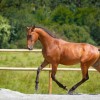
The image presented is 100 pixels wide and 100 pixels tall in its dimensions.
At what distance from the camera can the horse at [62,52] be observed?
235 inches

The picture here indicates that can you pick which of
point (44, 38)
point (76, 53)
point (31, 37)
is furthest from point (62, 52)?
point (31, 37)

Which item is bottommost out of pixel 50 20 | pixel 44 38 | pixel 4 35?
pixel 50 20

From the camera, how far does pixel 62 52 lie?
608 cm

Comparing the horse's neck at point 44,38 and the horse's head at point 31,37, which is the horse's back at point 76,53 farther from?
the horse's head at point 31,37

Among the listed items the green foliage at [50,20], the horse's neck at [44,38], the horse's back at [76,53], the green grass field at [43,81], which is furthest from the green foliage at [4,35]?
the horse's back at [76,53]

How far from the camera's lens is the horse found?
19.6 feet

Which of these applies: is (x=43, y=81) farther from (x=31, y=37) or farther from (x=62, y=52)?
(x=31, y=37)

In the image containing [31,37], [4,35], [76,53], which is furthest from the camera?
[4,35]

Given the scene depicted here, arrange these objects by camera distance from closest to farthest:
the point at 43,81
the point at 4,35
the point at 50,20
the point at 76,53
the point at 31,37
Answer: the point at 31,37 → the point at 76,53 → the point at 43,81 → the point at 4,35 → the point at 50,20

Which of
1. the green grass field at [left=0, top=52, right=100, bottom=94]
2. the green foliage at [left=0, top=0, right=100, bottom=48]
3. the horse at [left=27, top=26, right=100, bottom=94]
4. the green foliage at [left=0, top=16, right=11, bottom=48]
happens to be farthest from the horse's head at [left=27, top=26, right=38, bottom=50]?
the green foliage at [left=0, top=16, right=11, bottom=48]

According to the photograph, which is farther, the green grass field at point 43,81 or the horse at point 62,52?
the green grass field at point 43,81

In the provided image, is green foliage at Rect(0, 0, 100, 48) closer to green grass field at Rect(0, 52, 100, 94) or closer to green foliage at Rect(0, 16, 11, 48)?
green foliage at Rect(0, 16, 11, 48)

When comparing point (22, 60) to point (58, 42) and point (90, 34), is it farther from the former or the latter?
point (90, 34)

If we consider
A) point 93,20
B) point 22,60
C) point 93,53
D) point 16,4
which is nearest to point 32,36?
point 93,53
